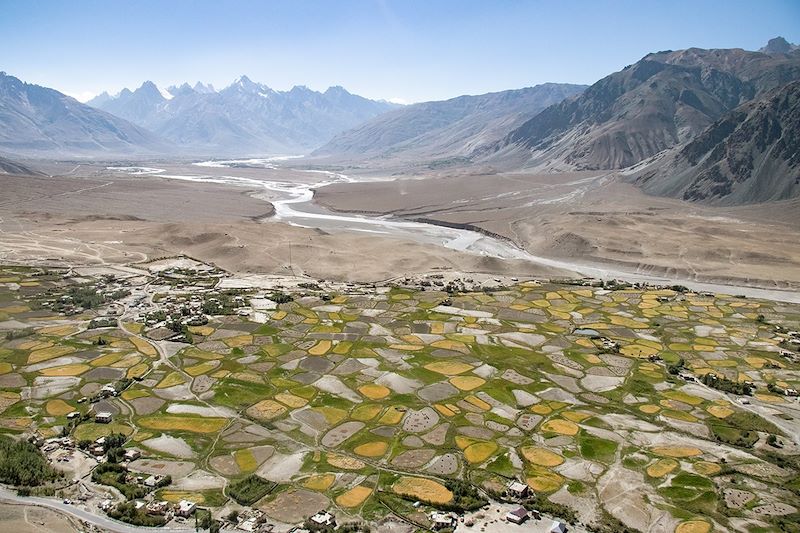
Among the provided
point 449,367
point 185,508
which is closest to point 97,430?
point 185,508

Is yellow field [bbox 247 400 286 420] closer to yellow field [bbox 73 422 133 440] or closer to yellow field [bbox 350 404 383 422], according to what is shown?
yellow field [bbox 350 404 383 422]

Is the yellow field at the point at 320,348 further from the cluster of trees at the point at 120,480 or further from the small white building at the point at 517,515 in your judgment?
the small white building at the point at 517,515

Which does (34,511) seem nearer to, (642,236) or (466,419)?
(466,419)

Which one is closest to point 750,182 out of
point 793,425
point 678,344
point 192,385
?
point 678,344

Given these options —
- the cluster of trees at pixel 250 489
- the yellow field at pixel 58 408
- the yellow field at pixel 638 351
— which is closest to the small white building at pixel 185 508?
the cluster of trees at pixel 250 489

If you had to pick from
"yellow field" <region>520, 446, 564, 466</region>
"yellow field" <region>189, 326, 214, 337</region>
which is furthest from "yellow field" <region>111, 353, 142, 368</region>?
"yellow field" <region>520, 446, 564, 466</region>

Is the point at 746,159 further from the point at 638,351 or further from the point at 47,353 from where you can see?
the point at 47,353

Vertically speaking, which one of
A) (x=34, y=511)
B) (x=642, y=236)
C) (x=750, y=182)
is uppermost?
(x=750, y=182)
